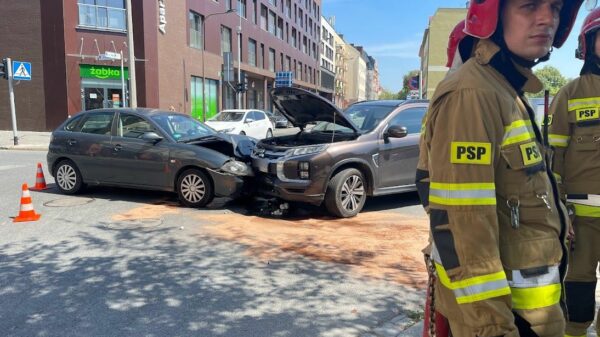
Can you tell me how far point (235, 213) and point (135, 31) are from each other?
71.5ft

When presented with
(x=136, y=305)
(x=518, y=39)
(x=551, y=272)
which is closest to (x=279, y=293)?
(x=136, y=305)

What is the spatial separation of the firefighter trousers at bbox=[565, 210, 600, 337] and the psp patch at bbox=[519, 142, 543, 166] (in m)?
1.18

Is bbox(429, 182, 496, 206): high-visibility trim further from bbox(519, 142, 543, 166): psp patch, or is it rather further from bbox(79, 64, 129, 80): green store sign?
bbox(79, 64, 129, 80): green store sign

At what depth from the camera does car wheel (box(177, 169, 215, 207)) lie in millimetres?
7426

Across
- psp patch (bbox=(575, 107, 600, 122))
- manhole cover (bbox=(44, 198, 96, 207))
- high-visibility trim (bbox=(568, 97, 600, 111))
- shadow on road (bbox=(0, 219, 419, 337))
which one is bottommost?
shadow on road (bbox=(0, 219, 419, 337))

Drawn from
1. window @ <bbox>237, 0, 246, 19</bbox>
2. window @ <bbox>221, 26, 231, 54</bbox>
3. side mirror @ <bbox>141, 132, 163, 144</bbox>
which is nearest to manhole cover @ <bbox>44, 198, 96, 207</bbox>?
side mirror @ <bbox>141, 132, 163, 144</bbox>

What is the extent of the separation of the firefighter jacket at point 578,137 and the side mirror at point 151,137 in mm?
6140

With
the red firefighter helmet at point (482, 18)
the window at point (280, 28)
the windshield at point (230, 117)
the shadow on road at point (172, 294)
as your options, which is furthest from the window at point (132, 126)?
the window at point (280, 28)

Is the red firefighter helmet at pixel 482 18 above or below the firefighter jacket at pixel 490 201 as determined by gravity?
above

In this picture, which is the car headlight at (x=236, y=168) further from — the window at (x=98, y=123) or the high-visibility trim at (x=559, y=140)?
the high-visibility trim at (x=559, y=140)

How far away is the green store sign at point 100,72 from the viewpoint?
2502cm

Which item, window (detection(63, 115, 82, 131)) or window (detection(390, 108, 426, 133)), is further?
window (detection(63, 115, 82, 131))

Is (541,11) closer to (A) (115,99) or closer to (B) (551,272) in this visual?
(B) (551,272)

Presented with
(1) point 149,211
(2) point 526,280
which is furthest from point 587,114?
(1) point 149,211
